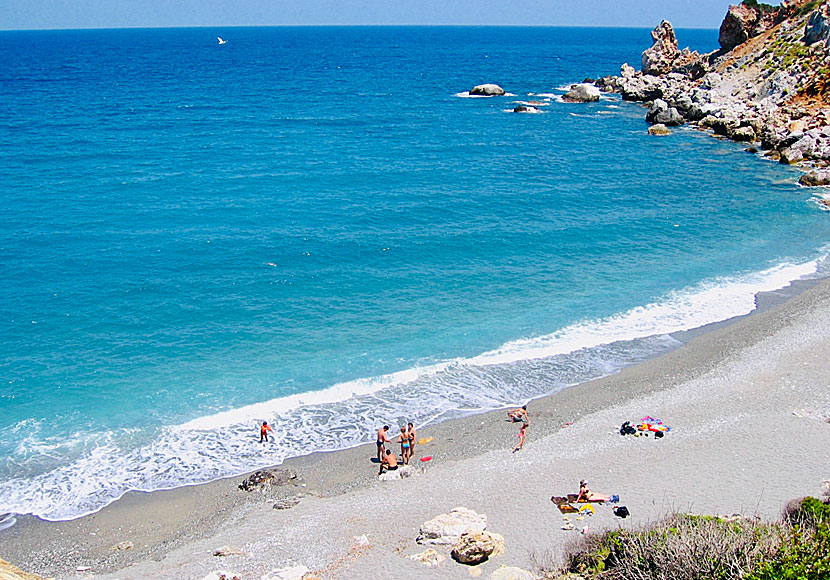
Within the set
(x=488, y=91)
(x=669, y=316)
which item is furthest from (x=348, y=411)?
(x=488, y=91)

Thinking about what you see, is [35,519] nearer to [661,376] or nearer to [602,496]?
[602,496]

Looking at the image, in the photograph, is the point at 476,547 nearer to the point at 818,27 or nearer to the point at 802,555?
the point at 802,555

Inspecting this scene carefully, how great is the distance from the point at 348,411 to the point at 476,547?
31.6 ft

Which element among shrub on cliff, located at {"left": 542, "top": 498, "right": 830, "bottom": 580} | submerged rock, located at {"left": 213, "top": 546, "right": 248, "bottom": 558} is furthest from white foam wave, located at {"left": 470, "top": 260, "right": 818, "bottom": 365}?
shrub on cliff, located at {"left": 542, "top": 498, "right": 830, "bottom": 580}

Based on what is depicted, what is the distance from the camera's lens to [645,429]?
22625mm

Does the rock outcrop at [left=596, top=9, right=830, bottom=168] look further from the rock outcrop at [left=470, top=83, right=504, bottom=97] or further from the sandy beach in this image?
the sandy beach

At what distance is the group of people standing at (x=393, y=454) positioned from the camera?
69.9ft

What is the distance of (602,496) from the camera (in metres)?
18.9

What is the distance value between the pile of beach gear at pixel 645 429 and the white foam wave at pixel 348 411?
4.02 m

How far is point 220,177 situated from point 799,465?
43.9 meters

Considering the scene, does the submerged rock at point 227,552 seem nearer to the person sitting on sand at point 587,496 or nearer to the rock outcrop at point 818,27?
the person sitting on sand at point 587,496

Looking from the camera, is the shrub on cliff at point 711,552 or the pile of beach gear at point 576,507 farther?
the pile of beach gear at point 576,507

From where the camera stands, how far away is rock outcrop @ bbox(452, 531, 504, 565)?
630 inches

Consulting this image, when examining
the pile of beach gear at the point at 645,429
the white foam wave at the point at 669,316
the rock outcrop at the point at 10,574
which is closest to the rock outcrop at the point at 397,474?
the pile of beach gear at the point at 645,429
